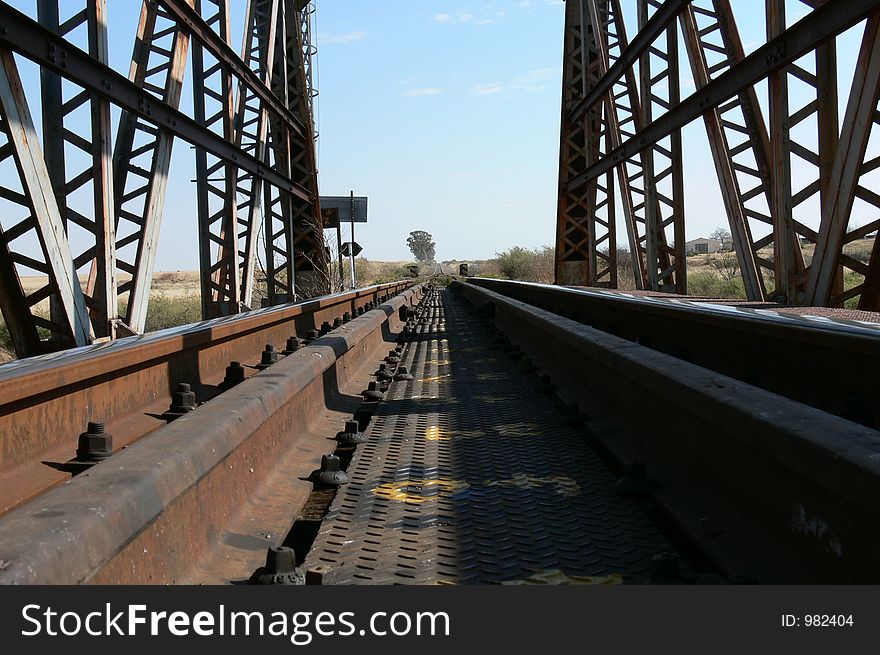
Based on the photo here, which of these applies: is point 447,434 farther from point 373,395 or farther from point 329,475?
point 373,395

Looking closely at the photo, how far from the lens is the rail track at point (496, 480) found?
2.21 meters

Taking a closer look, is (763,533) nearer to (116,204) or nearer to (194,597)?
(194,597)

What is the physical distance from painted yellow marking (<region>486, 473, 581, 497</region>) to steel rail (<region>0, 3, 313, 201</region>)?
421 centimetres

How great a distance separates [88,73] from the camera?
703 cm

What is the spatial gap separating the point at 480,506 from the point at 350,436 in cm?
149

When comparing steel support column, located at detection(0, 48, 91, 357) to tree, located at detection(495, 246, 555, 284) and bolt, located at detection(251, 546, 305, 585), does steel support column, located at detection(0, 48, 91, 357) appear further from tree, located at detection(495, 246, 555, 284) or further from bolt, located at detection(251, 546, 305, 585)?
tree, located at detection(495, 246, 555, 284)

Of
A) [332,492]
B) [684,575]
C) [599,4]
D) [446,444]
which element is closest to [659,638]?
[684,575]

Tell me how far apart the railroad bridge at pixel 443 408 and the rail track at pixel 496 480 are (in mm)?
13

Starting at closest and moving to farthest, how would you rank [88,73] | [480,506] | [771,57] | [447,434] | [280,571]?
[280,571]
[480,506]
[447,434]
[88,73]
[771,57]

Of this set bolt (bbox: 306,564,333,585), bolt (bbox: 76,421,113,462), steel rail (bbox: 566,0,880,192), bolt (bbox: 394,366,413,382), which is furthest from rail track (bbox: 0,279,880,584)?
steel rail (bbox: 566,0,880,192)

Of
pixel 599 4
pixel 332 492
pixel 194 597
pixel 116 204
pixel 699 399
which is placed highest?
pixel 599 4

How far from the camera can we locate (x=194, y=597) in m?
1.99

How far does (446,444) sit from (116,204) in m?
5.11

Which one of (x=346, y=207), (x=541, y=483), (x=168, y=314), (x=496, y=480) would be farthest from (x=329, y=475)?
(x=346, y=207)
